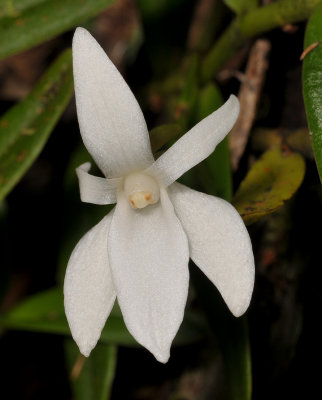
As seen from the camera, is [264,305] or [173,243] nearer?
[173,243]

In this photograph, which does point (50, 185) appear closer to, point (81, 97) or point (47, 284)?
point (47, 284)

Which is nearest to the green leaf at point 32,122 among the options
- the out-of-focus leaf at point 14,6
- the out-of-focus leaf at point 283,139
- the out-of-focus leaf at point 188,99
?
the out-of-focus leaf at point 14,6

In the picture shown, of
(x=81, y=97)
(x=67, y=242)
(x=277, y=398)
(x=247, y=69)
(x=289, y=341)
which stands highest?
(x=81, y=97)

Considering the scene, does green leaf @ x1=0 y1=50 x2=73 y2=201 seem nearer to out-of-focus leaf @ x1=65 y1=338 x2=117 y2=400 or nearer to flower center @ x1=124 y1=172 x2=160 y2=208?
flower center @ x1=124 y1=172 x2=160 y2=208

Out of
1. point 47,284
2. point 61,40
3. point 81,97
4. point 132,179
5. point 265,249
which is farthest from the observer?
point 61,40

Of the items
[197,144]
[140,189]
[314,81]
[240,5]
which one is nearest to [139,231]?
[140,189]

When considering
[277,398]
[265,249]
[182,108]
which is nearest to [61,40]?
[182,108]
